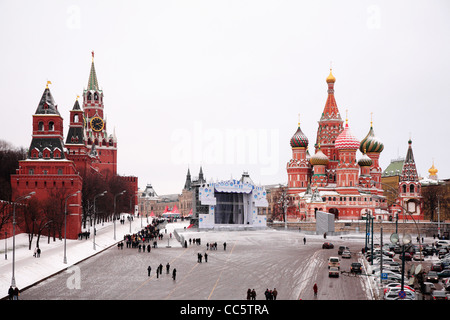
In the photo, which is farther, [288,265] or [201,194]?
[201,194]

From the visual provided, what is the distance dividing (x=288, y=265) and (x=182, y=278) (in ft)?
37.8

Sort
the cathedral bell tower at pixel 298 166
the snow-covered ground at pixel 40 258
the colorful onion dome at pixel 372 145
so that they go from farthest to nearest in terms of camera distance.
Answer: the cathedral bell tower at pixel 298 166, the colorful onion dome at pixel 372 145, the snow-covered ground at pixel 40 258

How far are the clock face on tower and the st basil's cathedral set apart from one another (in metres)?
52.8

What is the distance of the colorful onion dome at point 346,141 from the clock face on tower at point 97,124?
64.3m

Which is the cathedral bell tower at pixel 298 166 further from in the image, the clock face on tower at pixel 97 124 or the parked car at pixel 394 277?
the parked car at pixel 394 277

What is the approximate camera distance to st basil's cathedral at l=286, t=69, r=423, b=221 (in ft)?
362

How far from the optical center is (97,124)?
5827 inches

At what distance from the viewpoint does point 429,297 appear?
3291 centimetres

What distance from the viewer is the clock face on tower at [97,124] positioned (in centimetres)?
14736

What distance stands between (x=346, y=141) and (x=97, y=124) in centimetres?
6746

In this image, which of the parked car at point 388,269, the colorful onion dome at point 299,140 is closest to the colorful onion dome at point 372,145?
the colorful onion dome at point 299,140

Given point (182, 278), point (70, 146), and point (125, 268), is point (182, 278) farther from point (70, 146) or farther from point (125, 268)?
point (70, 146)
